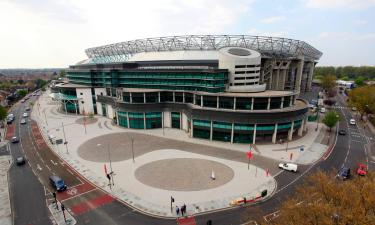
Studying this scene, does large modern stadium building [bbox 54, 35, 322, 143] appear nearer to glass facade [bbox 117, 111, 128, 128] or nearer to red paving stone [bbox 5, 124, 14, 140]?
glass facade [bbox 117, 111, 128, 128]

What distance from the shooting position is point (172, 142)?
62062 millimetres

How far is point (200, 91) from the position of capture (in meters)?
71.2

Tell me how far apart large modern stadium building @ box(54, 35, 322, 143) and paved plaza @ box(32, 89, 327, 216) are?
469 cm

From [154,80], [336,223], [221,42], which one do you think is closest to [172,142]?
[154,80]

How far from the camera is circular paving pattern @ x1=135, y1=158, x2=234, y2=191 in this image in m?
39.4

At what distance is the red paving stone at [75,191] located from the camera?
121 feet

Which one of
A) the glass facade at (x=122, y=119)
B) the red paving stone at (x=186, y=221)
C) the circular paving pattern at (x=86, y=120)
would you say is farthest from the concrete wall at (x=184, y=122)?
the red paving stone at (x=186, y=221)

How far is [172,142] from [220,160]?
58.2 ft

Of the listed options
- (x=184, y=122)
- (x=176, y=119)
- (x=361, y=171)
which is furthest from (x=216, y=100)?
(x=361, y=171)

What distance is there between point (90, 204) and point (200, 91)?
48.2 m

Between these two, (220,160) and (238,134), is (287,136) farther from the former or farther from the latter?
(220,160)

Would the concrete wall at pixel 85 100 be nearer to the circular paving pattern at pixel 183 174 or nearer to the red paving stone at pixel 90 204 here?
the circular paving pattern at pixel 183 174

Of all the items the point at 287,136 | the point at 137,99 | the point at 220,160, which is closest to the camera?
the point at 220,160

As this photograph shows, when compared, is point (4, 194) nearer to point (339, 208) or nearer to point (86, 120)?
A: point (339, 208)
